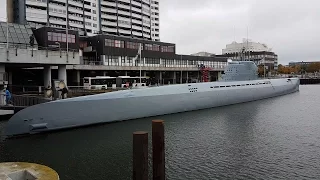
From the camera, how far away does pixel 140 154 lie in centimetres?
917

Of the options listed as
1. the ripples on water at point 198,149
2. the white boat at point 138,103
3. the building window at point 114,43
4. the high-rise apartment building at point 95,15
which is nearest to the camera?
the ripples on water at point 198,149

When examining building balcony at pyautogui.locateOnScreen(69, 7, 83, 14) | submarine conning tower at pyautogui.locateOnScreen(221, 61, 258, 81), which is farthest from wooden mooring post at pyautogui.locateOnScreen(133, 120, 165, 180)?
building balcony at pyautogui.locateOnScreen(69, 7, 83, 14)

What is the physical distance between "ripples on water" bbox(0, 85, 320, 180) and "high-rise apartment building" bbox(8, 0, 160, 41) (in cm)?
6403

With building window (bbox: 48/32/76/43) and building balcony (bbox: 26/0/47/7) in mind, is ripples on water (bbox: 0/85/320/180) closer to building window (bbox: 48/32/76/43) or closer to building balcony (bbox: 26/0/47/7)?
building window (bbox: 48/32/76/43)

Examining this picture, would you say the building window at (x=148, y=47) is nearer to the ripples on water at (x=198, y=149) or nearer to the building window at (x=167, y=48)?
the building window at (x=167, y=48)

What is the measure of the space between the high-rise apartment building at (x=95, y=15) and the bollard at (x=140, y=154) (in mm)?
75914

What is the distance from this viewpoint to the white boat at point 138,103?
21.7 metres

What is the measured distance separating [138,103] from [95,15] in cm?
8649

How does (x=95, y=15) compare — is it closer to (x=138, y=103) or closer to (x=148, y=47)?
(x=148, y=47)

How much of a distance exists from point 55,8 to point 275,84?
69.9 meters

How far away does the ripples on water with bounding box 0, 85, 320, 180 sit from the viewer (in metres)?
13.7

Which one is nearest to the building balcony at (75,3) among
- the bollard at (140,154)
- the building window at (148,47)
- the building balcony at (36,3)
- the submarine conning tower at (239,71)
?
the building balcony at (36,3)

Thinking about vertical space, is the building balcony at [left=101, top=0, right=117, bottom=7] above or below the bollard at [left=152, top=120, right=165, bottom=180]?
above

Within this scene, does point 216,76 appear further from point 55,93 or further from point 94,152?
point 94,152
